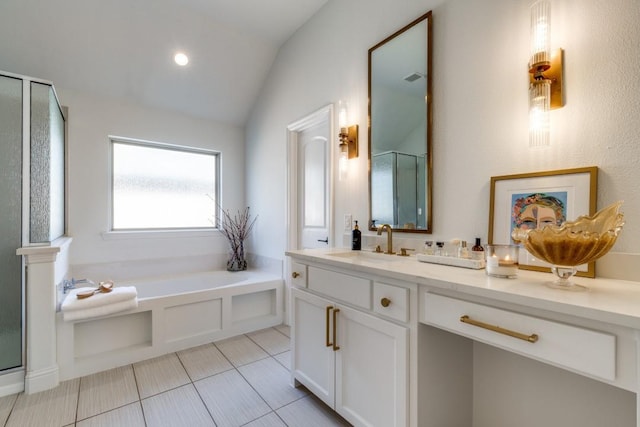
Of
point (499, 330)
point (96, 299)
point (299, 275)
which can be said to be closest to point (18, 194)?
point (96, 299)

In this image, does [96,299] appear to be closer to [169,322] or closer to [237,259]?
[169,322]

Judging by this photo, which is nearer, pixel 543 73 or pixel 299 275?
pixel 543 73

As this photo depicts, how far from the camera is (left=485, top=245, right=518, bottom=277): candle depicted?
3.54 ft

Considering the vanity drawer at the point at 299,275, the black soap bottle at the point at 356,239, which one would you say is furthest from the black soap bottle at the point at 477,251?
the vanity drawer at the point at 299,275

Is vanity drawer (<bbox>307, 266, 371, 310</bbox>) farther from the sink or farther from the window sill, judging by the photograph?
the window sill

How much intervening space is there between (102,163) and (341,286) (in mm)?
2806

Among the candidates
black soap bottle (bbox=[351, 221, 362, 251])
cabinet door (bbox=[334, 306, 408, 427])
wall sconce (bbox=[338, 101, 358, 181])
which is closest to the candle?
cabinet door (bbox=[334, 306, 408, 427])

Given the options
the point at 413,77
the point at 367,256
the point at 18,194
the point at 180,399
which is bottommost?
the point at 180,399

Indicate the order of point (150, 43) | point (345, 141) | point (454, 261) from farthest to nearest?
1. point (150, 43)
2. point (345, 141)
3. point (454, 261)

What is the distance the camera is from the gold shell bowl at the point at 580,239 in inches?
35.1

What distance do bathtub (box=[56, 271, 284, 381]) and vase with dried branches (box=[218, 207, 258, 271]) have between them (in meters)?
0.45

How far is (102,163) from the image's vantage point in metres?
2.84

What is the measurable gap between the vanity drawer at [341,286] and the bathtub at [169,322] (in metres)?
1.33

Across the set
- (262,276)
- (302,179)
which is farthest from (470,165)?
(262,276)
